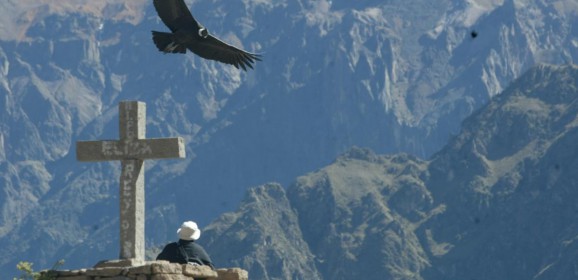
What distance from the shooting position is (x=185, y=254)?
37.3 m

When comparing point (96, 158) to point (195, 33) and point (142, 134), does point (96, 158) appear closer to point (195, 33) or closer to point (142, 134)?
point (142, 134)

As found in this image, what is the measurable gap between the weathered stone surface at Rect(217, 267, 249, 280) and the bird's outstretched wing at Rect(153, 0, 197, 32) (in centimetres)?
632

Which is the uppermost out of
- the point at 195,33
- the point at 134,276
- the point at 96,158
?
the point at 195,33

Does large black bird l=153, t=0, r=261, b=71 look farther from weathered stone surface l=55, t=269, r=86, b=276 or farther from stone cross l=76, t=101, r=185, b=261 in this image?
weathered stone surface l=55, t=269, r=86, b=276

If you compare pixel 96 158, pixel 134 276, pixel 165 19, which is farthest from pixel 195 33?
pixel 134 276

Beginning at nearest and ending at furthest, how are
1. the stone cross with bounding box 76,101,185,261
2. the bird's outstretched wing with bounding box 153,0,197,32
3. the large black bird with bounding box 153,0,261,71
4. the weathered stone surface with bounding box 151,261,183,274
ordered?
1. the weathered stone surface with bounding box 151,261,183,274
2. the stone cross with bounding box 76,101,185,261
3. the bird's outstretched wing with bounding box 153,0,197,32
4. the large black bird with bounding box 153,0,261,71

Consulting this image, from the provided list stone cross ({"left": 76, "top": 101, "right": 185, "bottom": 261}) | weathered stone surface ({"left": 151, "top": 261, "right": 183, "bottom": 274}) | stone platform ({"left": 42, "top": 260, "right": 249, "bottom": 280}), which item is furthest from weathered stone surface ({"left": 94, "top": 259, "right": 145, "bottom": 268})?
weathered stone surface ({"left": 151, "top": 261, "right": 183, "bottom": 274})

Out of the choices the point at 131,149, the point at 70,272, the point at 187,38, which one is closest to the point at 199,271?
the point at 70,272

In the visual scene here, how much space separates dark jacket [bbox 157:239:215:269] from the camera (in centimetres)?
3712

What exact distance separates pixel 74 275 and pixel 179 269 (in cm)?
160

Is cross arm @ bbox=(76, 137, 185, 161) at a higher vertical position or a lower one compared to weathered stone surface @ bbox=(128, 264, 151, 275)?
higher

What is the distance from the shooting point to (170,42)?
1725 inches

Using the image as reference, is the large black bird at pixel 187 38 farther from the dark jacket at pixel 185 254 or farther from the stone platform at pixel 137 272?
the stone platform at pixel 137 272

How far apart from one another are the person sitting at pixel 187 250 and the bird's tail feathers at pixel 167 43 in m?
6.78
